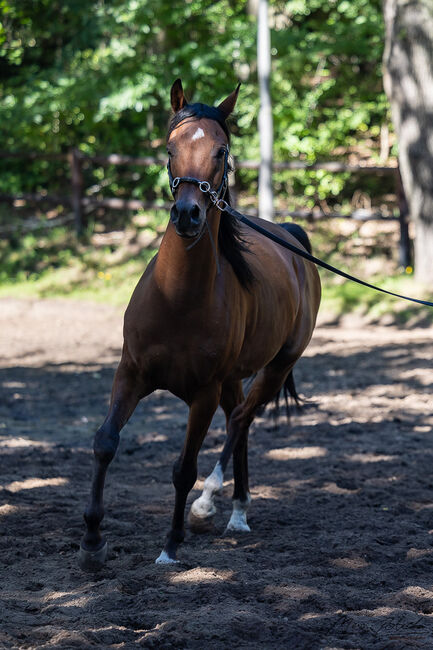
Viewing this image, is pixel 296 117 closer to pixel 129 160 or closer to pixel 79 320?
pixel 129 160

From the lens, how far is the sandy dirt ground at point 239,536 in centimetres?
309

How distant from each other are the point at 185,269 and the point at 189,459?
99 centimetres

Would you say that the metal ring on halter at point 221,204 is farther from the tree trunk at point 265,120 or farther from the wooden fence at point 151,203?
the wooden fence at point 151,203

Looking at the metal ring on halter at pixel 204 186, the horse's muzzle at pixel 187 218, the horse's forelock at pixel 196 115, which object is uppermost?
the horse's forelock at pixel 196 115

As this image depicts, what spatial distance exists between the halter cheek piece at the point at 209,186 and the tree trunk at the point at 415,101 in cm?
914

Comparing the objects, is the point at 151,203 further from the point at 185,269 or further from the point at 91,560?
the point at 91,560

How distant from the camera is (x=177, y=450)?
21.0ft

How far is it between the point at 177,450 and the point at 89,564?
258cm

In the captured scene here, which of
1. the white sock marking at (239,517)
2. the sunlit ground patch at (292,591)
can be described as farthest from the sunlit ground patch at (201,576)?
the white sock marking at (239,517)

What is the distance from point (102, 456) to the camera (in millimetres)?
3930

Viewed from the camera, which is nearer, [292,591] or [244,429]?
[292,591]

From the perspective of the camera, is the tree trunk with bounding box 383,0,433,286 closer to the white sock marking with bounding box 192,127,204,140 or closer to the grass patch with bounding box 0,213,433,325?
the grass patch with bounding box 0,213,433,325

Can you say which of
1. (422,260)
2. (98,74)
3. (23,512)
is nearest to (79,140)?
(98,74)

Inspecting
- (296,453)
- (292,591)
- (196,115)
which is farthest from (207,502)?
(196,115)
